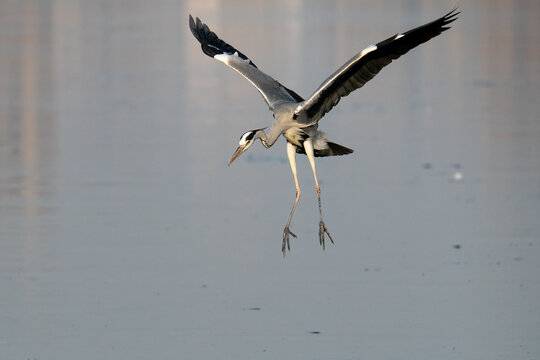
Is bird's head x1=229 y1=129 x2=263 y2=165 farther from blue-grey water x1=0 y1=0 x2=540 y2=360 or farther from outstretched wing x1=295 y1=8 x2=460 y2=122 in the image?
blue-grey water x1=0 y1=0 x2=540 y2=360

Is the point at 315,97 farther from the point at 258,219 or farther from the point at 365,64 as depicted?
the point at 258,219

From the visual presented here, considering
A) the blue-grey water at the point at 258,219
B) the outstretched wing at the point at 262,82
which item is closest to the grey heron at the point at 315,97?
the outstretched wing at the point at 262,82

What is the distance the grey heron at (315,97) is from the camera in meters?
9.06

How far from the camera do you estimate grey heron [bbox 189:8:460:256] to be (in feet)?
29.7

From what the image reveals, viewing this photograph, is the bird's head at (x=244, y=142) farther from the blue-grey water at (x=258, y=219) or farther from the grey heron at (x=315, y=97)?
the blue-grey water at (x=258, y=219)

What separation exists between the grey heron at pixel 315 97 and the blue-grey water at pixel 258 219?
78 centimetres

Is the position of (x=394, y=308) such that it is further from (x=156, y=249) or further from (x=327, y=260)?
(x=156, y=249)

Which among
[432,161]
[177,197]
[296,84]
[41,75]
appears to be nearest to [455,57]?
[296,84]

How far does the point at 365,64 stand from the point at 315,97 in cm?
45

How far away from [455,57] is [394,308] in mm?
18574

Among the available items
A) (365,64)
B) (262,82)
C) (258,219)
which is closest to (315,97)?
(365,64)

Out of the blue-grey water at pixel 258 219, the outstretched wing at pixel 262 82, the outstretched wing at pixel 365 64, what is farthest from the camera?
the outstretched wing at pixel 262 82

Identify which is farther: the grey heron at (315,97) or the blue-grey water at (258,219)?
the grey heron at (315,97)

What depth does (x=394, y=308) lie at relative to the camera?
29.5 ft
